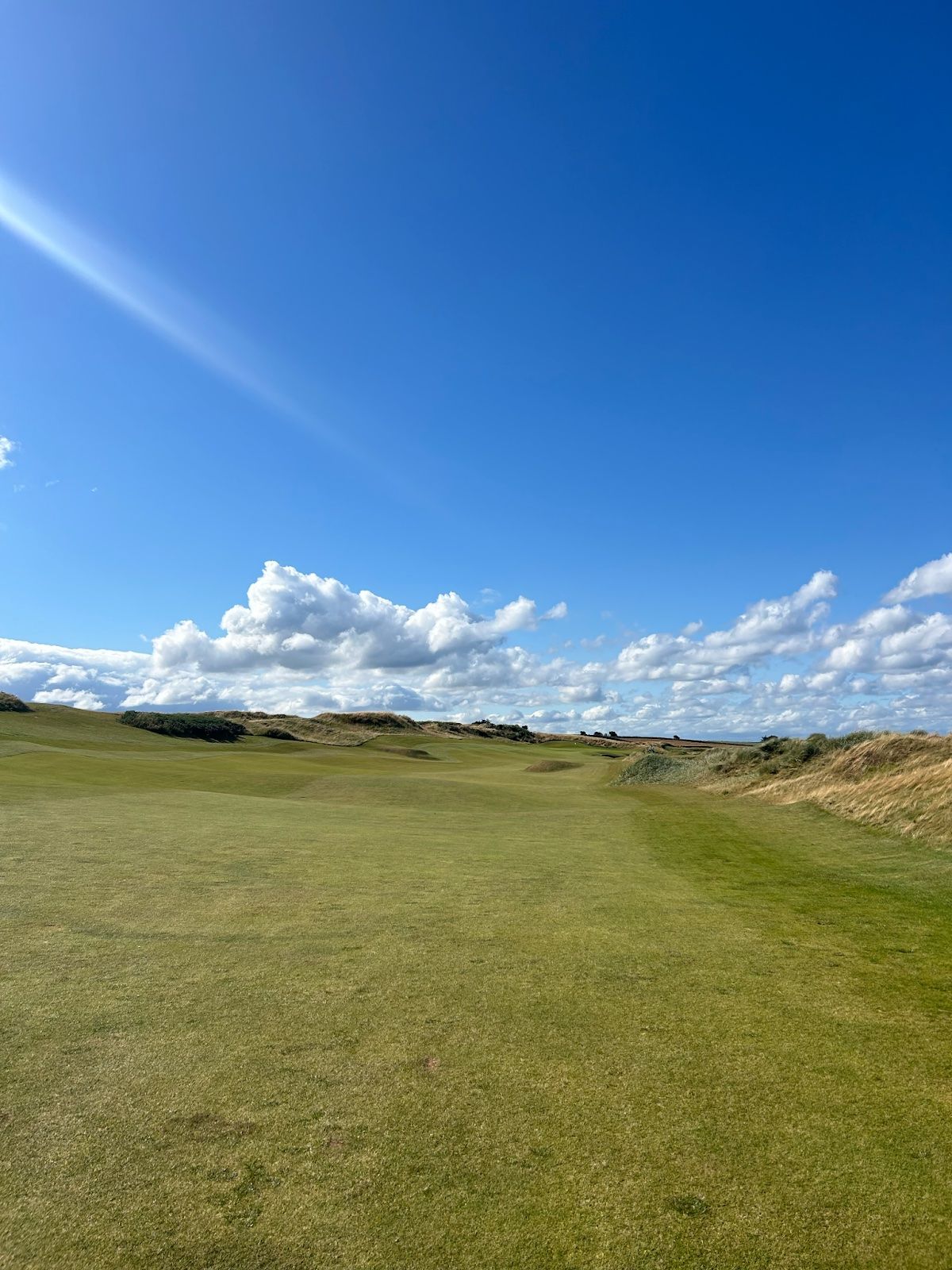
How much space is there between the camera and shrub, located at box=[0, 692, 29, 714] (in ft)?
243

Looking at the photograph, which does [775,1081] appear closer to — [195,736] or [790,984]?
[790,984]

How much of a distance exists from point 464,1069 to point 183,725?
8495 centimetres

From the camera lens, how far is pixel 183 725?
274ft

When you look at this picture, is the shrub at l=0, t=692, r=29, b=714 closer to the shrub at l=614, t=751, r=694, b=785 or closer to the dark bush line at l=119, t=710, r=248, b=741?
the dark bush line at l=119, t=710, r=248, b=741

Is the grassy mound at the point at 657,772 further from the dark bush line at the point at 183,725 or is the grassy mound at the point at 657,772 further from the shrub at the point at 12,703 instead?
the shrub at the point at 12,703

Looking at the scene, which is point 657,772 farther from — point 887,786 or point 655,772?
point 887,786

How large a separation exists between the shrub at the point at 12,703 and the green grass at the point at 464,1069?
71.2 metres

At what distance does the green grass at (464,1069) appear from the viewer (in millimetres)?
4164

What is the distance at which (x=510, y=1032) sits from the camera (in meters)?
6.69

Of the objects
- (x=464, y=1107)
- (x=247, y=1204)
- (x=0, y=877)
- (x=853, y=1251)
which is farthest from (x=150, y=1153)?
(x=0, y=877)

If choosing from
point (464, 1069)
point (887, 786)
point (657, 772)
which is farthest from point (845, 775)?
point (464, 1069)

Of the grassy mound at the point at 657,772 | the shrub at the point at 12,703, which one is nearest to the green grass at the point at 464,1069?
the grassy mound at the point at 657,772

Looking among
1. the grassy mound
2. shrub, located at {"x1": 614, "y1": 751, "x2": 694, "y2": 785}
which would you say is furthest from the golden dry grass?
shrub, located at {"x1": 614, "y1": 751, "x2": 694, "y2": 785}

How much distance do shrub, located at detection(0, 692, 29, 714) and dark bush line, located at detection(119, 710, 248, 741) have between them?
9555 millimetres
